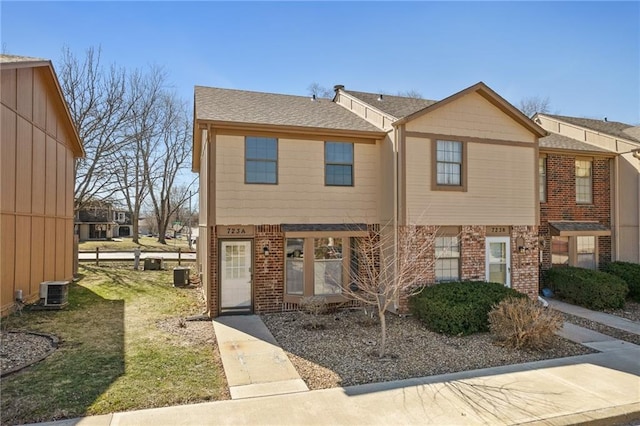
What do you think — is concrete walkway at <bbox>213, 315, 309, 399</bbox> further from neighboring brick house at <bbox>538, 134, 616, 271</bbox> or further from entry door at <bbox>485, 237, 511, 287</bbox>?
neighboring brick house at <bbox>538, 134, 616, 271</bbox>

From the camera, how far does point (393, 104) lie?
13.6 m

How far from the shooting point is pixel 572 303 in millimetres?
12555

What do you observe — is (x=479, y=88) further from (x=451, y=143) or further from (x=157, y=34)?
(x=157, y=34)

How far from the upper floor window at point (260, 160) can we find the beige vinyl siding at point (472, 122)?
3.92 m

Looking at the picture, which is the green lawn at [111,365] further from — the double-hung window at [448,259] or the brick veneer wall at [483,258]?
the double-hung window at [448,259]

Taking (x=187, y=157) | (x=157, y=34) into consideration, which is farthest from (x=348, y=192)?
(x=187, y=157)

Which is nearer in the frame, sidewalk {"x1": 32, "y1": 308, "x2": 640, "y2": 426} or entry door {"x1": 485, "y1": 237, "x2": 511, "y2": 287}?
sidewalk {"x1": 32, "y1": 308, "x2": 640, "y2": 426}

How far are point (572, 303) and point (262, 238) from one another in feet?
33.9

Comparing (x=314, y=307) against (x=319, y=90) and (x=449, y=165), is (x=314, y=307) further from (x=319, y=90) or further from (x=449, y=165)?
(x=319, y=90)

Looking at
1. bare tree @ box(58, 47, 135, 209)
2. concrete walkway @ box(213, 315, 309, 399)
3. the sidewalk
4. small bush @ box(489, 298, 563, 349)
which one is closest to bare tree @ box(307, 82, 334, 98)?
bare tree @ box(58, 47, 135, 209)

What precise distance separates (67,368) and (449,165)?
10236mm

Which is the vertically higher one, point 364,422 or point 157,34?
point 157,34

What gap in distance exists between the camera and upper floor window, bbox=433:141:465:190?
11078mm

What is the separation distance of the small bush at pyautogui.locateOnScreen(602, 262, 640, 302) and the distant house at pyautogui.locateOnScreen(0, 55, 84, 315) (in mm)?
→ 18729
